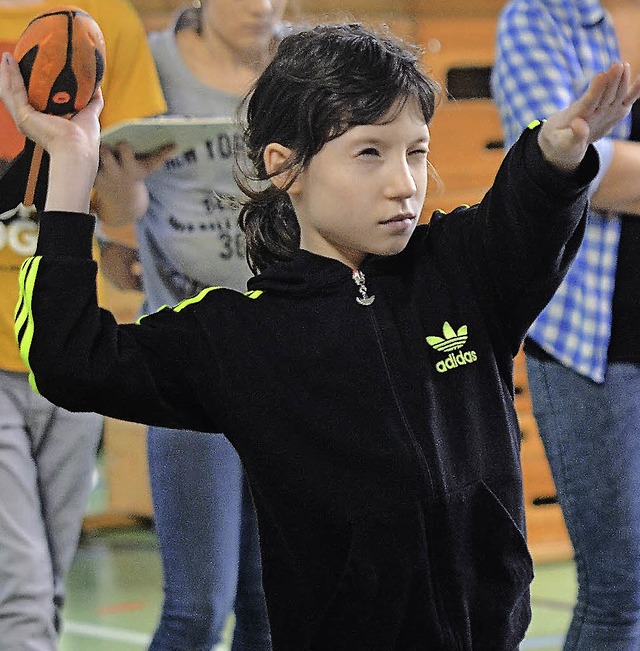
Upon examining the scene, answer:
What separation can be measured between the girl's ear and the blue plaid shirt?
2.03ft

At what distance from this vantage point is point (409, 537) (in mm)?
1453

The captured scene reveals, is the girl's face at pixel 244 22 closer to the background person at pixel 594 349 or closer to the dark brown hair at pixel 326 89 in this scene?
the background person at pixel 594 349

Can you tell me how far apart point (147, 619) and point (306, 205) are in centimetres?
246

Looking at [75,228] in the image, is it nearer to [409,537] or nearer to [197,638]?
[409,537]

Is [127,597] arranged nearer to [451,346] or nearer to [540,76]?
[540,76]

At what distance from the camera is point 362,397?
1480 mm

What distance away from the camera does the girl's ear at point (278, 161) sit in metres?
1.55

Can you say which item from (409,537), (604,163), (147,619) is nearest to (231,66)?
(604,163)

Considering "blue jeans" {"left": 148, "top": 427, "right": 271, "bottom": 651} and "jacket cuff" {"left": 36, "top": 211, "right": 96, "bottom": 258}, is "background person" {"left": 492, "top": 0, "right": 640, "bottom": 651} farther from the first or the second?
"jacket cuff" {"left": 36, "top": 211, "right": 96, "bottom": 258}

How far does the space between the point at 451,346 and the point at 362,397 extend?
0.12 m

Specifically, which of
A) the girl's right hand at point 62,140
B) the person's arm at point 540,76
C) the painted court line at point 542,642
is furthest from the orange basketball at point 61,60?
the painted court line at point 542,642

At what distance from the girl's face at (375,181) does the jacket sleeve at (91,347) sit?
21 centimetres

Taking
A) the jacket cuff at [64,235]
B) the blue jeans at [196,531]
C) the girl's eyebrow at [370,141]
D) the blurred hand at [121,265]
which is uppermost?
the girl's eyebrow at [370,141]

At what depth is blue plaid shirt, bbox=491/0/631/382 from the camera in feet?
6.60
